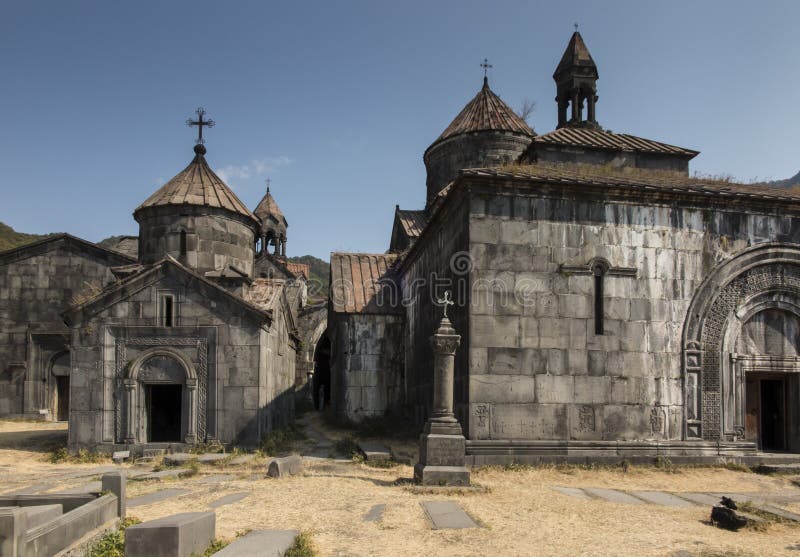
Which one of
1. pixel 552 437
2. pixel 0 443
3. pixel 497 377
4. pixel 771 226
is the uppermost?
pixel 771 226

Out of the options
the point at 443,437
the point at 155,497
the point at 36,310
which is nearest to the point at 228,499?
the point at 155,497

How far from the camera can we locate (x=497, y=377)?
1084 centimetres

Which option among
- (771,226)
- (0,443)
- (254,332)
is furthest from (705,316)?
(0,443)

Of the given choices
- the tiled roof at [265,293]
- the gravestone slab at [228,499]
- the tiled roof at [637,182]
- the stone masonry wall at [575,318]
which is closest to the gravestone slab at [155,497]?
the gravestone slab at [228,499]

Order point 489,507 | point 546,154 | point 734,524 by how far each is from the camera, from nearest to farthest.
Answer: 1. point 734,524
2. point 489,507
3. point 546,154

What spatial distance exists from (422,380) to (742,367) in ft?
22.0

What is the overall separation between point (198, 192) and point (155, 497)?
375 inches

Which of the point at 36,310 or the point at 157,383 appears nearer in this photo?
the point at 157,383

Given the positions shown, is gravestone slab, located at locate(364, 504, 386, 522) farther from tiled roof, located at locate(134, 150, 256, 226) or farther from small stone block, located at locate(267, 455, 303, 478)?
tiled roof, located at locate(134, 150, 256, 226)

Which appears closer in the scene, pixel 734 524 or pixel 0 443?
pixel 734 524

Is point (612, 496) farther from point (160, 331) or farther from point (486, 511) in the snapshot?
point (160, 331)

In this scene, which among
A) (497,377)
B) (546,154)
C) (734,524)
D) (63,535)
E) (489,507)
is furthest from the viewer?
(546,154)

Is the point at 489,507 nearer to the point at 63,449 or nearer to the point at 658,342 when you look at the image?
the point at 658,342

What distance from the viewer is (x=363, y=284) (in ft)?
65.4
